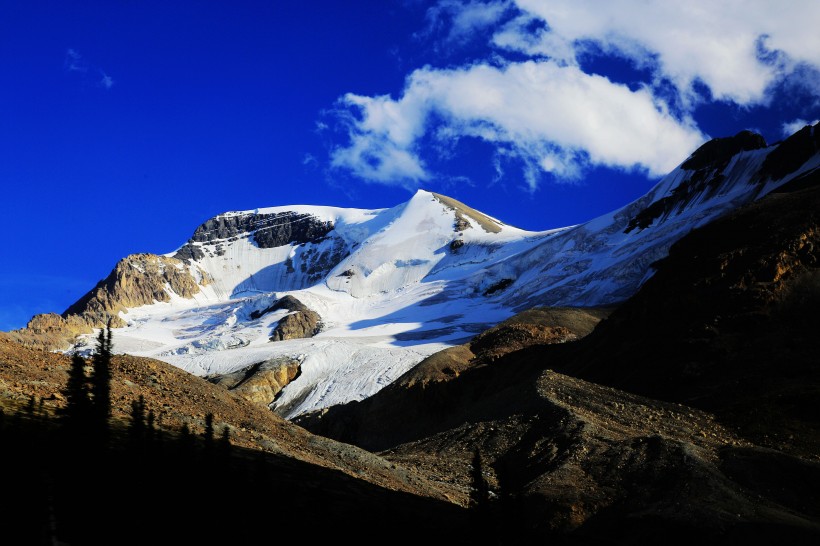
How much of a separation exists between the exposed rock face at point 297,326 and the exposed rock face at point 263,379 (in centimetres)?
6160

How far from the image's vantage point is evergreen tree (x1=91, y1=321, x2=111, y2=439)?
2133cm

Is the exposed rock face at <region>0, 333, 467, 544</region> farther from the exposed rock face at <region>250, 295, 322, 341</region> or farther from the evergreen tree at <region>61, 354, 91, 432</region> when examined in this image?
the exposed rock face at <region>250, 295, 322, 341</region>

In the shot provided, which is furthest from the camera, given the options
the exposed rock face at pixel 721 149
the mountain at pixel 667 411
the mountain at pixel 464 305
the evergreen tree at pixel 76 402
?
the exposed rock face at pixel 721 149

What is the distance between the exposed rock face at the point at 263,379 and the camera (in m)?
105

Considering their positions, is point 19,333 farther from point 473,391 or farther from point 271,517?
point 271,517

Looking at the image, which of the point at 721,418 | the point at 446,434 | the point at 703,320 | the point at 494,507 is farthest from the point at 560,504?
the point at 703,320

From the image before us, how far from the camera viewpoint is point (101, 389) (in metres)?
22.8

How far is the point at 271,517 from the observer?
2133 cm

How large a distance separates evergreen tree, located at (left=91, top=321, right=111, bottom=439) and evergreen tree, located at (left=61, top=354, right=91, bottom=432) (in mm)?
258

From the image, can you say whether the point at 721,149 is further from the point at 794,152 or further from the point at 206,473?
the point at 206,473

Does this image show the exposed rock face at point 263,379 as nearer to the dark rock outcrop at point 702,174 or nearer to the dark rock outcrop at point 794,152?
the dark rock outcrop at point 794,152

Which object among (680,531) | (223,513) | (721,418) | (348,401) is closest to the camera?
(223,513)

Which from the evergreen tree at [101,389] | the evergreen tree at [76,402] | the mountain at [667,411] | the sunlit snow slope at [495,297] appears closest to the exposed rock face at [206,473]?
the evergreen tree at [76,402]

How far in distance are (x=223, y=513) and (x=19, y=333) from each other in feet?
580
